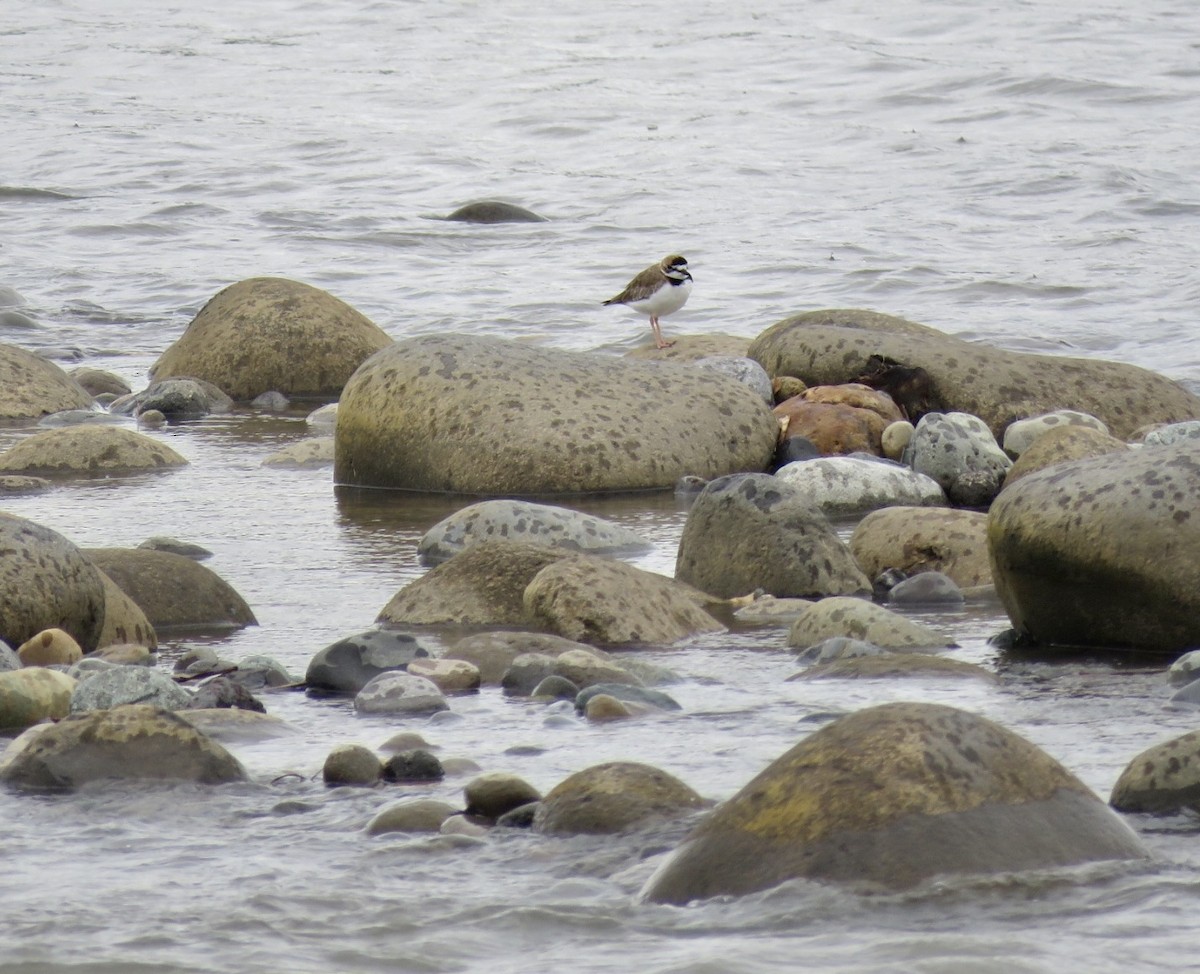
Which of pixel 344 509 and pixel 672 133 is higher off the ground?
pixel 672 133

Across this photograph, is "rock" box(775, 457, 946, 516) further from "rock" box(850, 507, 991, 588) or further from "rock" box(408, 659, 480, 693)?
"rock" box(408, 659, 480, 693)

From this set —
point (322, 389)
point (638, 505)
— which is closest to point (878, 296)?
point (322, 389)

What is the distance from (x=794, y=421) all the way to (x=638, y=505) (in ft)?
4.45

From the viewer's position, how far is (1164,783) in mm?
4039

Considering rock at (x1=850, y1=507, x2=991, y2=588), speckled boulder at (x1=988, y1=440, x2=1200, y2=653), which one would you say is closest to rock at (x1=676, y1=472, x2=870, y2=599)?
rock at (x1=850, y1=507, x2=991, y2=588)

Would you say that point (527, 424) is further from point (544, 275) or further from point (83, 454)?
point (544, 275)

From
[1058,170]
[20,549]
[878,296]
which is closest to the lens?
[20,549]

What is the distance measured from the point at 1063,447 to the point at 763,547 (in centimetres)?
202

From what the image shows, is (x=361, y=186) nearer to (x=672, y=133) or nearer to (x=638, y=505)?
(x=672, y=133)

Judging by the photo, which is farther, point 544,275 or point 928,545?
point 544,275

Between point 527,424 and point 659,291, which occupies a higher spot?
point 659,291

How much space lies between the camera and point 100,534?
773 cm

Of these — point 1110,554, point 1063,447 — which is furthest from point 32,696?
point 1063,447

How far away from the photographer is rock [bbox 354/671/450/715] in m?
5.11
